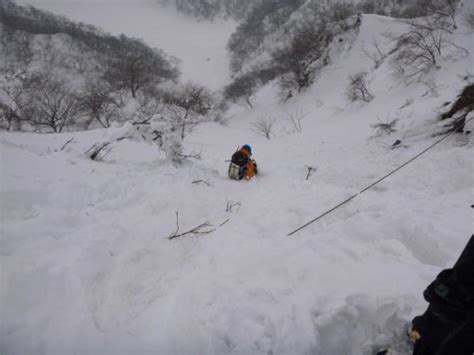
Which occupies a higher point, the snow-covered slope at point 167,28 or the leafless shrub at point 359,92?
the snow-covered slope at point 167,28

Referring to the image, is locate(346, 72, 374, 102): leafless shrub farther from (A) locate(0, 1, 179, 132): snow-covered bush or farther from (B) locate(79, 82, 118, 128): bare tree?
(B) locate(79, 82, 118, 128): bare tree

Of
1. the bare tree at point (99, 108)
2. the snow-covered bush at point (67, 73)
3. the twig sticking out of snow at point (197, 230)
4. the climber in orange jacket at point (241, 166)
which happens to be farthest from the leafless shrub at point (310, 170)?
the bare tree at point (99, 108)

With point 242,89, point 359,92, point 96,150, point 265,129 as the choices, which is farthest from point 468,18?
point 242,89

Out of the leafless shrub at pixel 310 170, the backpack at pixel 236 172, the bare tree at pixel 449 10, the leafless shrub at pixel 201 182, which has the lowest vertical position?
the leafless shrub at pixel 201 182

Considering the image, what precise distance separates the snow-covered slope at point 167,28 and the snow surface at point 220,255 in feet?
174

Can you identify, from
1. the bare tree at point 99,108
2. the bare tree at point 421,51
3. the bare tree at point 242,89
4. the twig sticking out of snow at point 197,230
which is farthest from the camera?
the bare tree at point 242,89

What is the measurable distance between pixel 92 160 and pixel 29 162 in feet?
5.47

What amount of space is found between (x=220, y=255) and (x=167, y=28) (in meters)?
112

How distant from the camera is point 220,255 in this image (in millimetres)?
3074

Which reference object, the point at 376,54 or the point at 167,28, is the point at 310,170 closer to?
the point at 376,54

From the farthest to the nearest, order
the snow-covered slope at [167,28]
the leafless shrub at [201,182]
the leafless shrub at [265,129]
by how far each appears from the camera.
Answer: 1. the snow-covered slope at [167,28]
2. the leafless shrub at [265,129]
3. the leafless shrub at [201,182]

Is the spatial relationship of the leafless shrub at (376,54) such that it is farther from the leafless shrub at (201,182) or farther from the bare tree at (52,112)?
the bare tree at (52,112)

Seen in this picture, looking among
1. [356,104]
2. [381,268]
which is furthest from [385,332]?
[356,104]

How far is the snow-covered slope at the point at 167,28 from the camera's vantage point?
6200 cm
